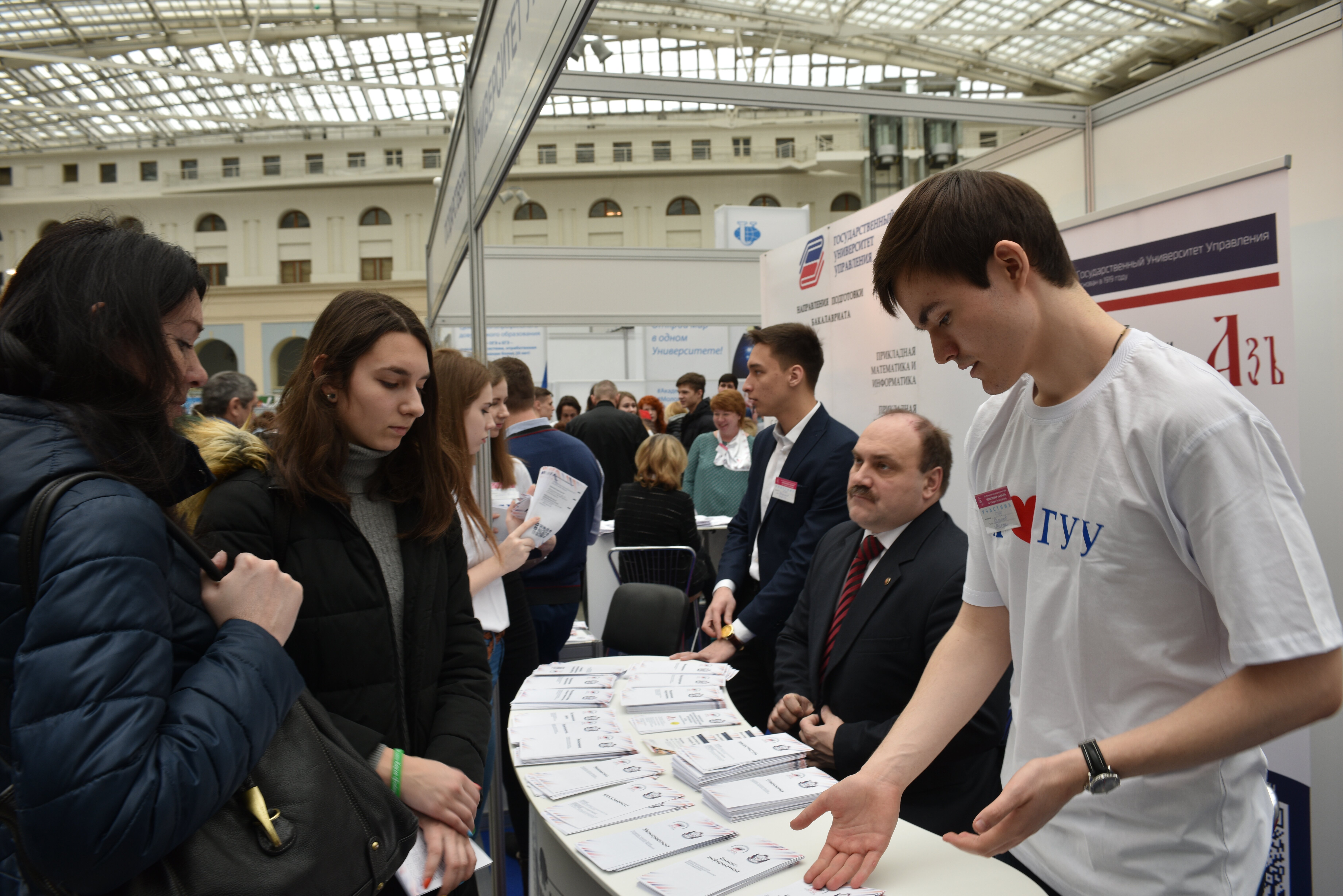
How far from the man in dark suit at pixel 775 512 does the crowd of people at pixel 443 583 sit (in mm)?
1382

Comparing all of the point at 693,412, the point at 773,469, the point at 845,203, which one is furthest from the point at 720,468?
the point at 845,203

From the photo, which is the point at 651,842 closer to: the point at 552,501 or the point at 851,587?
the point at 851,587

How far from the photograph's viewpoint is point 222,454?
4.84 ft

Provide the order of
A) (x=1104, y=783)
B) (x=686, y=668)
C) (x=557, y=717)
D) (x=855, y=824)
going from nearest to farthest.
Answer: (x=1104, y=783) → (x=855, y=824) → (x=557, y=717) → (x=686, y=668)

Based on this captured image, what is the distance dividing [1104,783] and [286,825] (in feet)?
3.02

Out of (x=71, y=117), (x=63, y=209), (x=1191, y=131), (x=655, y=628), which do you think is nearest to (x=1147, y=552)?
(x=655, y=628)

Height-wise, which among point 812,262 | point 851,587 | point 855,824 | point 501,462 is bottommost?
point 855,824

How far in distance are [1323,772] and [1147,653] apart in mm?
1912

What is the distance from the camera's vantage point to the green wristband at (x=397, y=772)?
1422mm

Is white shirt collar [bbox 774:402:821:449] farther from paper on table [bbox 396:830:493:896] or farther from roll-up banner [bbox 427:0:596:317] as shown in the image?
paper on table [bbox 396:830:493:896]

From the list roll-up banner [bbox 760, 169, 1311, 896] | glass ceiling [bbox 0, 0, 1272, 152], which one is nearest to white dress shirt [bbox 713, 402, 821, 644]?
roll-up banner [bbox 760, 169, 1311, 896]

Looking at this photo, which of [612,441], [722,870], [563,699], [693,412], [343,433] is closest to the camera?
[722,870]

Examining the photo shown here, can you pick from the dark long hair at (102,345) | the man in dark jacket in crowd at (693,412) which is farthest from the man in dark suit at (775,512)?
the man in dark jacket in crowd at (693,412)

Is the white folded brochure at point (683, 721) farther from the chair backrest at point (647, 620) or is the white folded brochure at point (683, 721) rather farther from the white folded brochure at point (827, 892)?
the chair backrest at point (647, 620)
